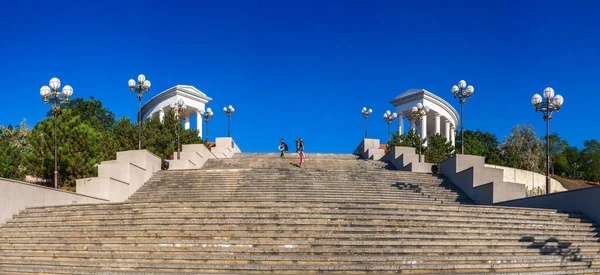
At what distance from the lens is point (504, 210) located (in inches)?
599

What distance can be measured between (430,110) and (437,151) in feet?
91.0

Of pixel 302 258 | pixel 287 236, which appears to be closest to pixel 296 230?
pixel 287 236

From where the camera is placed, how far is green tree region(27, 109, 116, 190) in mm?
22562

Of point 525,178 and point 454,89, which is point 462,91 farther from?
point 525,178

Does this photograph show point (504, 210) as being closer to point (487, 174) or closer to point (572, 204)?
point (572, 204)

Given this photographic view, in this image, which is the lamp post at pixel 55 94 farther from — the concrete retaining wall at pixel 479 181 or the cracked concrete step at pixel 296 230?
the concrete retaining wall at pixel 479 181

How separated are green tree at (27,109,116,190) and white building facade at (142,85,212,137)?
120 feet

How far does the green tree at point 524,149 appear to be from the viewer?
56044 mm

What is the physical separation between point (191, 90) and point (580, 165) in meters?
49.2

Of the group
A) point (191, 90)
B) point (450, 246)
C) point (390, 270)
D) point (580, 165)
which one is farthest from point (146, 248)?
point (580, 165)

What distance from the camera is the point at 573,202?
1650cm

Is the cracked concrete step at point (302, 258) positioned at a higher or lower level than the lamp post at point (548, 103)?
lower

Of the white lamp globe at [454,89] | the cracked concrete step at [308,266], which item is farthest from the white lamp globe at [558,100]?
the cracked concrete step at [308,266]

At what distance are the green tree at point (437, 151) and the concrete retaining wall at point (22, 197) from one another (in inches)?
876
